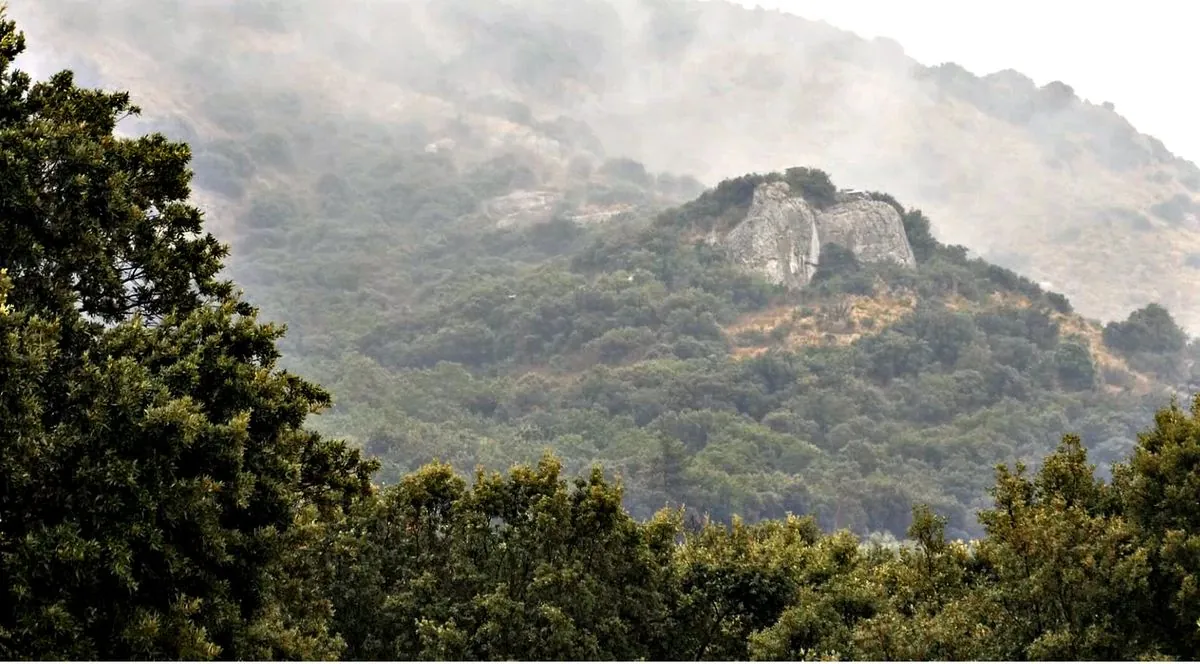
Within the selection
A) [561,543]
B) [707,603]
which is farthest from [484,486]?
[707,603]

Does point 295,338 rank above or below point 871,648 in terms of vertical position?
above

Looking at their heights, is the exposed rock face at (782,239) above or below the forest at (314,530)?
above

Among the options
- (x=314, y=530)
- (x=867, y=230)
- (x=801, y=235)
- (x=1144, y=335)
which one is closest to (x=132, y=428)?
(x=314, y=530)

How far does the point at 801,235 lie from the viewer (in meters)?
150

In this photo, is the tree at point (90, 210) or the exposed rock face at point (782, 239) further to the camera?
the exposed rock face at point (782, 239)

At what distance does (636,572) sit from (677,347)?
117959 mm

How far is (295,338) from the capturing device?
152 meters

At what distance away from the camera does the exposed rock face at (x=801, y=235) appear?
491 ft

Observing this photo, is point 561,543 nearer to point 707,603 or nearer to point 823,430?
point 707,603

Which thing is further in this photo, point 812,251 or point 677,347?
point 812,251

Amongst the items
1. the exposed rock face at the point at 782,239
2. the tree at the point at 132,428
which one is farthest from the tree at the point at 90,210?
the exposed rock face at the point at 782,239

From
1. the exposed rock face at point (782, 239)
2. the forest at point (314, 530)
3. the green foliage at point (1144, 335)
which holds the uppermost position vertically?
the exposed rock face at point (782, 239)

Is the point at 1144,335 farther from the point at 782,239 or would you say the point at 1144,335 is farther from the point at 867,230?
the point at 782,239

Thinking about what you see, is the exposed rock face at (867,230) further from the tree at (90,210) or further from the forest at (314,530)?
the tree at (90,210)
